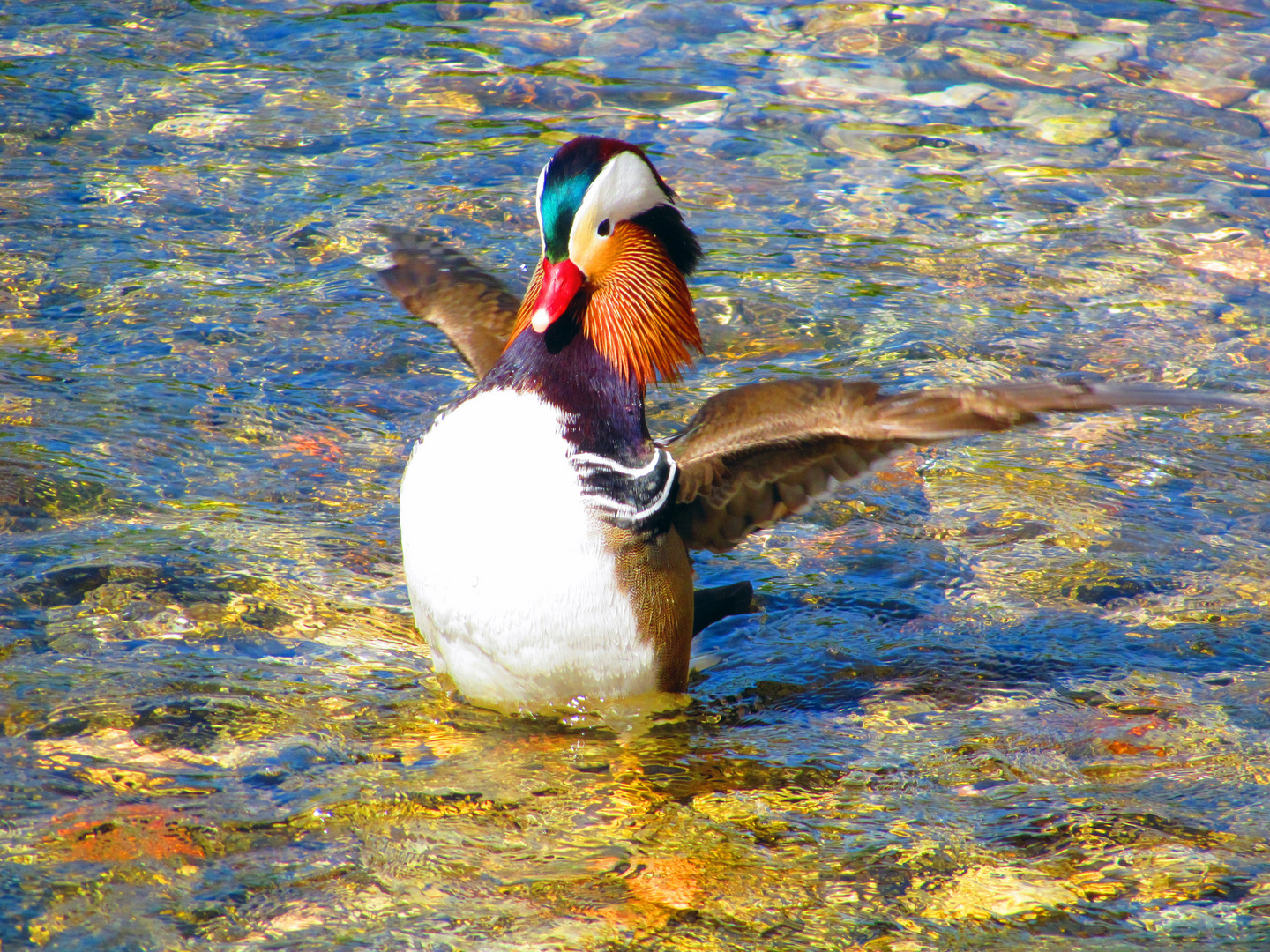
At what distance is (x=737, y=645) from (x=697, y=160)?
13.8 feet

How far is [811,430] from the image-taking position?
4180mm

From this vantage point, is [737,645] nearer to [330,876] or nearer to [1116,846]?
[1116,846]

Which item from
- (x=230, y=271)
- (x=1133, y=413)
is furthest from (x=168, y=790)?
(x=1133, y=413)

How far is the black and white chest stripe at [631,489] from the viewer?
3.94 metres

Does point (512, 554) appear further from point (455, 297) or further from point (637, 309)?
point (455, 297)

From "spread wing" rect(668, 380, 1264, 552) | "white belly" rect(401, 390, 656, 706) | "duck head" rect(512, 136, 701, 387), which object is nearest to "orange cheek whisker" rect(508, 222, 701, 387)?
"duck head" rect(512, 136, 701, 387)

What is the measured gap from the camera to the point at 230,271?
6875 mm

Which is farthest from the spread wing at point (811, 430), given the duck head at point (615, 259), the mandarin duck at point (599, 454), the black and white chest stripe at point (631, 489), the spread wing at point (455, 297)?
the spread wing at point (455, 297)

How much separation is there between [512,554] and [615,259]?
1100mm

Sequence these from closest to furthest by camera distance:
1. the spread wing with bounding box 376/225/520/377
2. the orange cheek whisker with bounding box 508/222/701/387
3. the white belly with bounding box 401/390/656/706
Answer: the white belly with bounding box 401/390/656/706 < the orange cheek whisker with bounding box 508/222/701/387 < the spread wing with bounding box 376/225/520/377

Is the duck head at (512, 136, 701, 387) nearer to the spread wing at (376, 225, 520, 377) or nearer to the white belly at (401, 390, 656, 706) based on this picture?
the white belly at (401, 390, 656, 706)

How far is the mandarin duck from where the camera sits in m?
3.87

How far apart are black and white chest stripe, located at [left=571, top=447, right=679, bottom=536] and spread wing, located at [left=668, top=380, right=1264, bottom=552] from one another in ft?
0.79

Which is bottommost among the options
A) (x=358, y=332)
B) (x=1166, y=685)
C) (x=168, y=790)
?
(x=1166, y=685)
